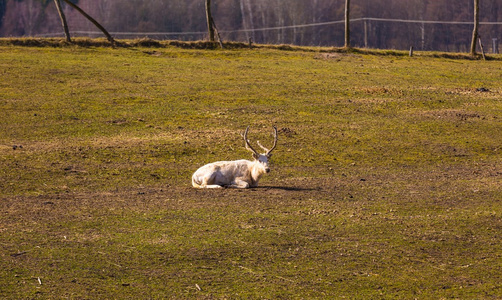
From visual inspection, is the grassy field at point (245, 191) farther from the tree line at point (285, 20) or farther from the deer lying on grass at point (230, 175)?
the tree line at point (285, 20)

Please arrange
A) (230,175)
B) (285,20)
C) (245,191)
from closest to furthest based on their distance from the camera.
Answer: (245,191) < (230,175) < (285,20)

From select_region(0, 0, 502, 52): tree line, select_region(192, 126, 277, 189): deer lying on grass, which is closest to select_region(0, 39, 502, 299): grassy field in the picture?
select_region(192, 126, 277, 189): deer lying on grass

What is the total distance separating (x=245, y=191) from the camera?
50.4 ft

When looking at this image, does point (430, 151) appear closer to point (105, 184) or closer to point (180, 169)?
point (180, 169)

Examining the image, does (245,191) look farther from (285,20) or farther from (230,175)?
(285,20)

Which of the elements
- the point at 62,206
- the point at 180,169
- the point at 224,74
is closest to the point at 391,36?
the point at 224,74

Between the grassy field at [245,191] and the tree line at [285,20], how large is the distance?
125ft

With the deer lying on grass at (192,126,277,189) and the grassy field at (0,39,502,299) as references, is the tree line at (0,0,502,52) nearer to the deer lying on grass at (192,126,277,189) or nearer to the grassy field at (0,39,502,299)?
the grassy field at (0,39,502,299)

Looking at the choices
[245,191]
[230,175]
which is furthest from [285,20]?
[245,191]

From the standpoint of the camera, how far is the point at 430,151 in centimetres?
2116

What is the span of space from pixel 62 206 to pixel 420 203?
721 cm

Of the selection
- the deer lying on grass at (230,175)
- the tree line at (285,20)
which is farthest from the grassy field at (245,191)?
the tree line at (285,20)

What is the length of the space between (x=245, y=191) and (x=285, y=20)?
61.7m

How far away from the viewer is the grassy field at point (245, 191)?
1008 cm
